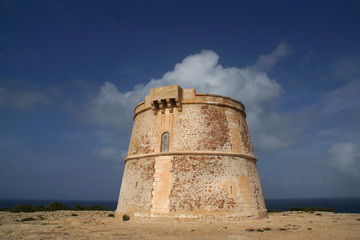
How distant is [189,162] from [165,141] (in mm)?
2032

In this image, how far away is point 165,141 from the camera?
14.3 metres

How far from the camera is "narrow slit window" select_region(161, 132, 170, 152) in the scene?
14069mm

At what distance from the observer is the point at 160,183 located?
13.0m

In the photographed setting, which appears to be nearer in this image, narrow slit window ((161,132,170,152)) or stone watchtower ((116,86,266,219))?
stone watchtower ((116,86,266,219))

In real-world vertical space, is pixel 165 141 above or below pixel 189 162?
above

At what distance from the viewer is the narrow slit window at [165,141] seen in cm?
1407

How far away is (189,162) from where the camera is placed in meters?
13.3

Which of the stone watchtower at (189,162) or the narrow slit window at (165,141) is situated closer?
the stone watchtower at (189,162)

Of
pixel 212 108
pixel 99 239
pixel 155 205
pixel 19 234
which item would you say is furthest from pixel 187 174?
pixel 19 234

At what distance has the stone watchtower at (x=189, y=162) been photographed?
41.3 feet

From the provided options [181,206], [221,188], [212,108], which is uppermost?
[212,108]

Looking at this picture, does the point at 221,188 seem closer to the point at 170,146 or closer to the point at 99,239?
the point at 170,146

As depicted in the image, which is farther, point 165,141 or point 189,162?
point 165,141

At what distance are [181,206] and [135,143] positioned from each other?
5486 millimetres
